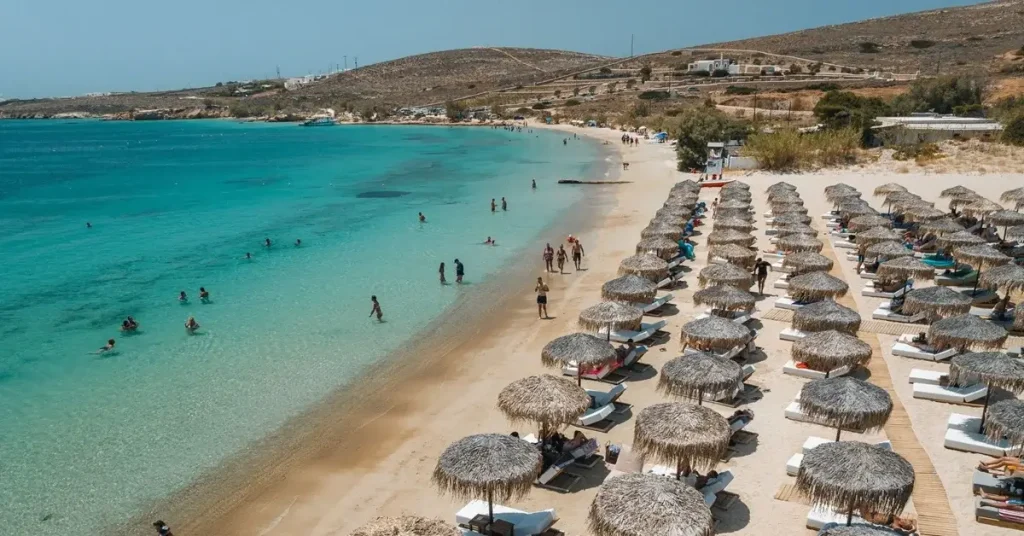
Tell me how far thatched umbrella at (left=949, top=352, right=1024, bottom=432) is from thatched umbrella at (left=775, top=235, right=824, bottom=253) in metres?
8.31

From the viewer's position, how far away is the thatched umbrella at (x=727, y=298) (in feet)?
50.6

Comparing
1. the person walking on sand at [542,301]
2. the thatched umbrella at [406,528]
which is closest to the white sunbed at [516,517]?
the thatched umbrella at [406,528]

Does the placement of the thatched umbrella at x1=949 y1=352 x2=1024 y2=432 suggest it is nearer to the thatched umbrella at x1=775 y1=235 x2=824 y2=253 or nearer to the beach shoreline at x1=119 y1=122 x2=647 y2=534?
the thatched umbrella at x1=775 y1=235 x2=824 y2=253

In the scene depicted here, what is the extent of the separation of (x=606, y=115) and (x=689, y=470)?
91.9 meters

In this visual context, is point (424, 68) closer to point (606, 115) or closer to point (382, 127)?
point (382, 127)

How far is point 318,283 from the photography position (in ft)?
78.3

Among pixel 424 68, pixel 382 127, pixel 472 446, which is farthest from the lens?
pixel 424 68

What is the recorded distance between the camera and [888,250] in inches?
767

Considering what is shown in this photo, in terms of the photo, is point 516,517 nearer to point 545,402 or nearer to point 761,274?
point 545,402

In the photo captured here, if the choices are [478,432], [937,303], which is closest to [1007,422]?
[937,303]

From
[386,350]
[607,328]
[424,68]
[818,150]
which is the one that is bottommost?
[386,350]

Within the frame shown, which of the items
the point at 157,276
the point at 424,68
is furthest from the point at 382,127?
the point at 157,276

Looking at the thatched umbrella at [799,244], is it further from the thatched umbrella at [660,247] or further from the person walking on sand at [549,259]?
the person walking on sand at [549,259]

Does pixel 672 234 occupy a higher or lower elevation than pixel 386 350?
higher
